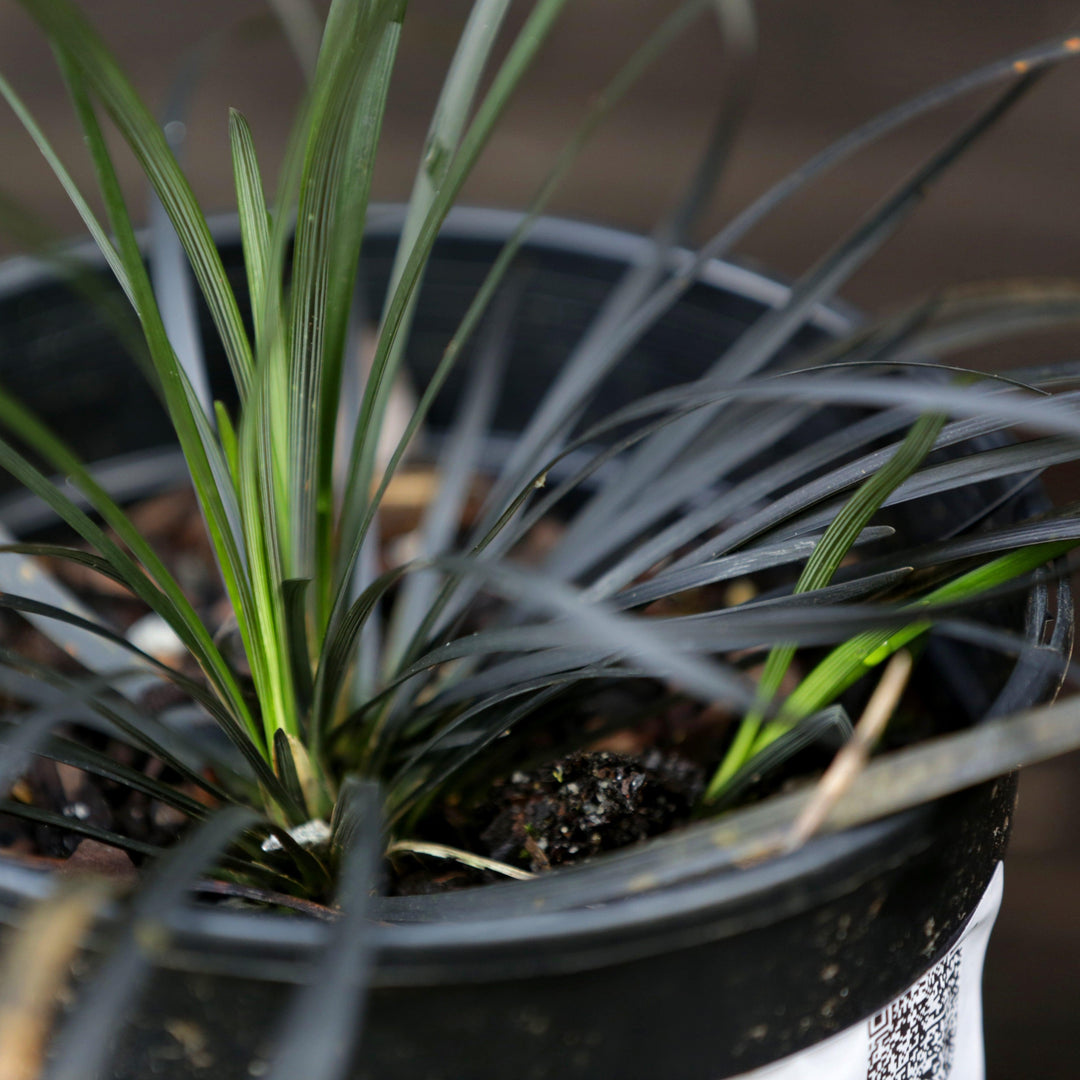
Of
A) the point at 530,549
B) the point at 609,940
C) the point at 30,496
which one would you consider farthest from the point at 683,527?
the point at 30,496

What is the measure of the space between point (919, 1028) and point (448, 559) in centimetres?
25

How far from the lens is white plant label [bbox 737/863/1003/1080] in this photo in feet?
1.16

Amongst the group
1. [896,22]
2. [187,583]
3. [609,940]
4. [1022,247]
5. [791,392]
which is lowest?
[609,940]

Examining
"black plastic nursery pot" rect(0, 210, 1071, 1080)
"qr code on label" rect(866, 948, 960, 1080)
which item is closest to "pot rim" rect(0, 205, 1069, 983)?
"black plastic nursery pot" rect(0, 210, 1071, 1080)

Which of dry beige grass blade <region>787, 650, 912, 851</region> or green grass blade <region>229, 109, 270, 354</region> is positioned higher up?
green grass blade <region>229, 109, 270, 354</region>

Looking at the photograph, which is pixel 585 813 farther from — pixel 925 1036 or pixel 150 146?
pixel 150 146

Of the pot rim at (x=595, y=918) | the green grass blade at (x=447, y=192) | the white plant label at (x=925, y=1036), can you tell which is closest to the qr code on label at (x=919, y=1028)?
the white plant label at (x=925, y=1036)

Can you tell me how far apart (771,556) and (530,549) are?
36 cm

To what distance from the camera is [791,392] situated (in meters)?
0.30

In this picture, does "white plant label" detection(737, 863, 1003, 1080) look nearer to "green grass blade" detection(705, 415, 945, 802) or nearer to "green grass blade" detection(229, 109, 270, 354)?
"green grass blade" detection(705, 415, 945, 802)

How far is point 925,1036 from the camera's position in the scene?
1.30 feet

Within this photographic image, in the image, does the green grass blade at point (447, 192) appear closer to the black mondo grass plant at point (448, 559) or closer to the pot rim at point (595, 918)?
the black mondo grass plant at point (448, 559)

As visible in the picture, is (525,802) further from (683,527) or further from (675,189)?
(675,189)

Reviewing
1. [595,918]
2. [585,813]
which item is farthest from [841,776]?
[585,813]
